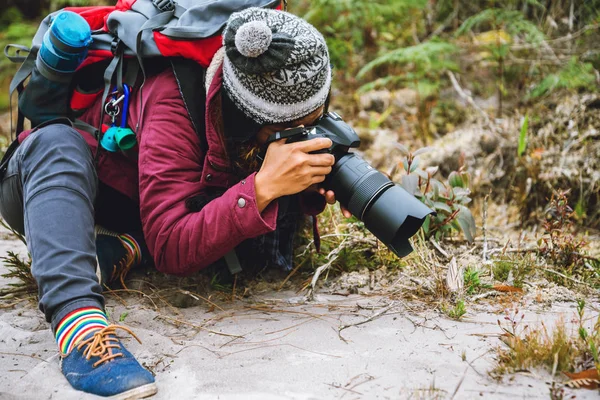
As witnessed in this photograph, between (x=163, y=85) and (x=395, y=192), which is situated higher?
(x=163, y=85)

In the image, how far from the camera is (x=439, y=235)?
2691 mm

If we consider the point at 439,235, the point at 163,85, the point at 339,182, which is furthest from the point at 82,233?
the point at 439,235

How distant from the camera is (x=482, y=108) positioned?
174 inches

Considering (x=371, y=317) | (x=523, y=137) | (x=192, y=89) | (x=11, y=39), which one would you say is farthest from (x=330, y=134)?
(x=11, y=39)

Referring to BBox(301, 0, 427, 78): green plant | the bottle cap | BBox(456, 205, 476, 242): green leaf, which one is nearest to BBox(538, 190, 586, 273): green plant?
BBox(456, 205, 476, 242): green leaf

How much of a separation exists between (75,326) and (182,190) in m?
0.61

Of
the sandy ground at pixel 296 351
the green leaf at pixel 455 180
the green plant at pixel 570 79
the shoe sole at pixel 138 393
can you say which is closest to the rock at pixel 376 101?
the green plant at pixel 570 79

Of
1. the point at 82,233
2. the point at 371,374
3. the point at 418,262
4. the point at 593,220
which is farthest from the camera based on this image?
the point at 593,220

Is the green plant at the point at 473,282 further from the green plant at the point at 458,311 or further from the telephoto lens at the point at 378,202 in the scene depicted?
the telephoto lens at the point at 378,202

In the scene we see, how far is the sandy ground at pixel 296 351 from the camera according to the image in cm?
157

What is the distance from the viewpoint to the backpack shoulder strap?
211cm

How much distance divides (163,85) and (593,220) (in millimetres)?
2579

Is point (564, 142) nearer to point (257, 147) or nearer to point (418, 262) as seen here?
point (418, 262)

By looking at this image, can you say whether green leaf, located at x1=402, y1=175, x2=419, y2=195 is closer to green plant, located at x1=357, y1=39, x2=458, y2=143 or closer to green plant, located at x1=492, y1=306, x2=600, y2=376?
green plant, located at x1=492, y1=306, x2=600, y2=376
